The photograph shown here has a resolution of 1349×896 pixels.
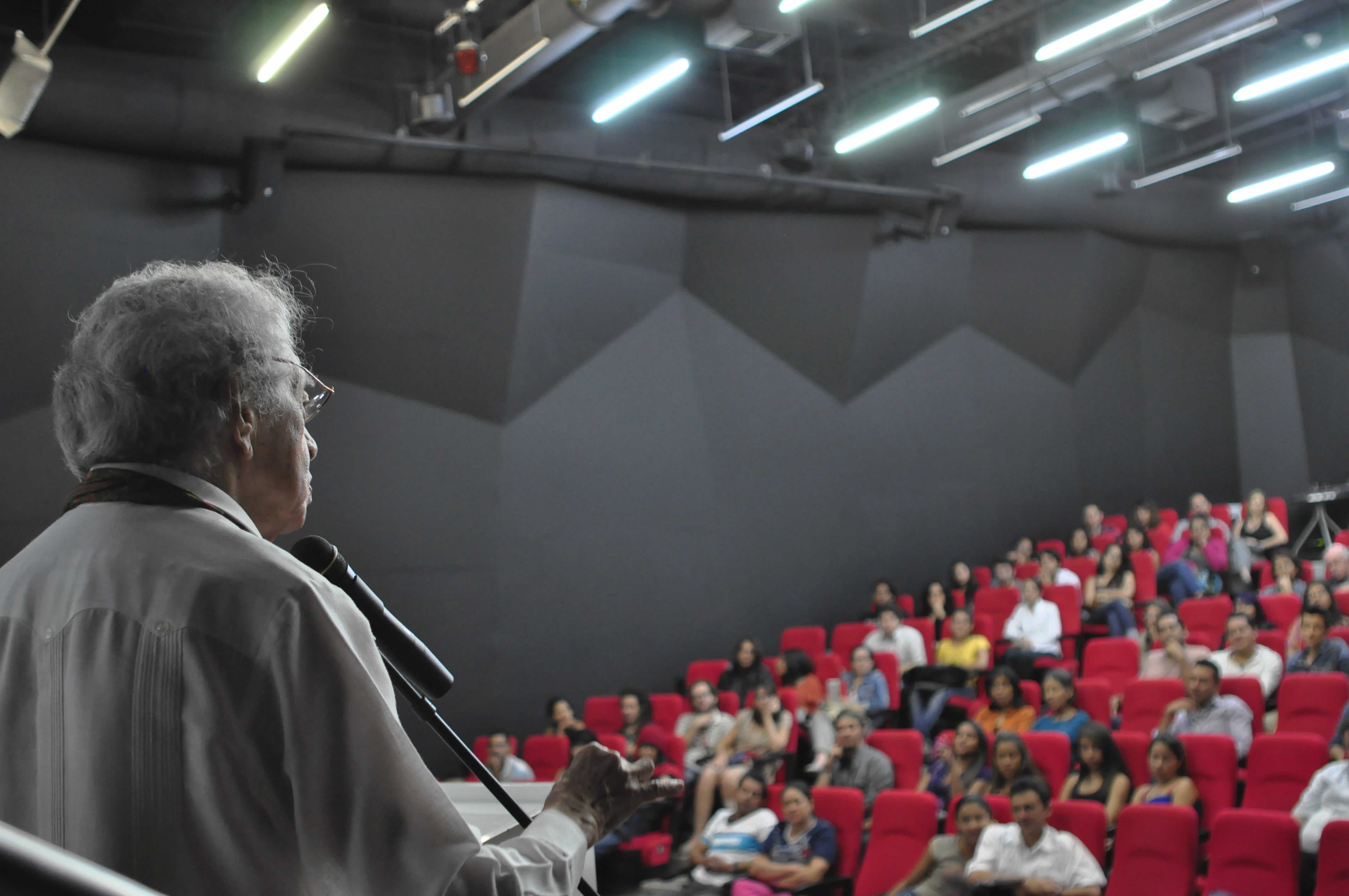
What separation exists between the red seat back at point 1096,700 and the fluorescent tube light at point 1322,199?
23.0 ft

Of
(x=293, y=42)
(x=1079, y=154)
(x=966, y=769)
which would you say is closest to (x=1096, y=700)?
(x=966, y=769)

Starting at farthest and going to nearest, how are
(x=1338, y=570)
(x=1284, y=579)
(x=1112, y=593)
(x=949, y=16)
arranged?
1. (x=1112, y=593)
2. (x=1284, y=579)
3. (x=1338, y=570)
4. (x=949, y=16)

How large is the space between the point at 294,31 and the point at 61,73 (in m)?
1.62

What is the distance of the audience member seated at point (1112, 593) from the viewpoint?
743 cm

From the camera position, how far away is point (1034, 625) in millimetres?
7625

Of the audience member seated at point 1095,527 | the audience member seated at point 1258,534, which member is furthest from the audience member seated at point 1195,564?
the audience member seated at point 1095,527

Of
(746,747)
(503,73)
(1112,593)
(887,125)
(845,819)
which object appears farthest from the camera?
(1112,593)

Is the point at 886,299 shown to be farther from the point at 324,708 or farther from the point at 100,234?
the point at 324,708

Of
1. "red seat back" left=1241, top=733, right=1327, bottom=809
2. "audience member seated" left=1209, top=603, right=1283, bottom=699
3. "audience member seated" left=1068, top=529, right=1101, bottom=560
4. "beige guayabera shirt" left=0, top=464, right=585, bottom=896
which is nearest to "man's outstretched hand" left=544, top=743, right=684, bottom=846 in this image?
"beige guayabera shirt" left=0, top=464, right=585, bottom=896

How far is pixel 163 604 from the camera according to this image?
2.80ft

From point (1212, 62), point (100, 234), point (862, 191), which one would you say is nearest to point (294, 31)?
point (100, 234)

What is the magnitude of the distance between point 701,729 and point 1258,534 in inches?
192

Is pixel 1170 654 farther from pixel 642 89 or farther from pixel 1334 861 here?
pixel 642 89

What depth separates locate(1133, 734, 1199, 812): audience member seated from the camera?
4.54 metres
